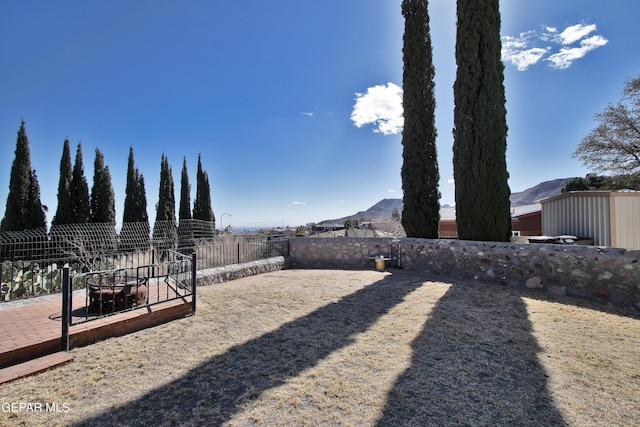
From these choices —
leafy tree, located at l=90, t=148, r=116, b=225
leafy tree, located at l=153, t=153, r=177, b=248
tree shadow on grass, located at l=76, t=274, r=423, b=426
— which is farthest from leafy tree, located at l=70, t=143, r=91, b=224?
tree shadow on grass, located at l=76, t=274, r=423, b=426

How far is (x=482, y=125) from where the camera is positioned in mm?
7621

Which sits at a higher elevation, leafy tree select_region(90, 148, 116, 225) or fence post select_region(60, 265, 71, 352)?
leafy tree select_region(90, 148, 116, 225)

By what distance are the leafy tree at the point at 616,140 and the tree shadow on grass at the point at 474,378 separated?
17495 millimetres

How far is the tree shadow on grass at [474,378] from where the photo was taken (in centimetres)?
219

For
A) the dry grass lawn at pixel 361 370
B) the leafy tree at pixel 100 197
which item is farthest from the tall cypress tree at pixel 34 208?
the dry grass lawn at pixel 361 370

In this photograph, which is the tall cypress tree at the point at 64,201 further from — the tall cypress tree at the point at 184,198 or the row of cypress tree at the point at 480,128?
the row of cypress tree at the point at 480,128

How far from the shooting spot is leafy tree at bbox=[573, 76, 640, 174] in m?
14.4

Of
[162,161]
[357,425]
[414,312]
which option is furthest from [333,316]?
[162,161]

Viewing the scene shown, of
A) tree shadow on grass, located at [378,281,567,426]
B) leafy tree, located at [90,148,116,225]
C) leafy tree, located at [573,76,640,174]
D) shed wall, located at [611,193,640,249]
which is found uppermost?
leafy tree, located at [573,76,640,174]

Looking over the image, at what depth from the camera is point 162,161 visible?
23.3 meters

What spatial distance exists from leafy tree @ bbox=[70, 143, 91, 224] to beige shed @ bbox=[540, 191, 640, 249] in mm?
22350

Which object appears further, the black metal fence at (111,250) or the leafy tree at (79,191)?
the leafy tree at (79,191)

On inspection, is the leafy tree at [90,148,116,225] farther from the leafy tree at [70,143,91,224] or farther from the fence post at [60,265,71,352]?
the fence post at [60,265,71,352]

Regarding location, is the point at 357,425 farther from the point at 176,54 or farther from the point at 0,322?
the point at 176,54
